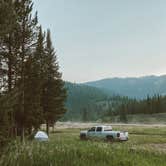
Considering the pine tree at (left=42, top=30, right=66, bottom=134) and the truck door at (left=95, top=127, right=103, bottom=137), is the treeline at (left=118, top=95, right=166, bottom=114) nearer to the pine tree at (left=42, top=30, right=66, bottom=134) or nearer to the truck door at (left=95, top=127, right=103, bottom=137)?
the pine tree at (left=42, top=30, right=66, bottom=134)

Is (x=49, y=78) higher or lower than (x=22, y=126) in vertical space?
higher

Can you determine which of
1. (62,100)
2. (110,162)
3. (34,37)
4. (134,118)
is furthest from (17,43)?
(134,118)

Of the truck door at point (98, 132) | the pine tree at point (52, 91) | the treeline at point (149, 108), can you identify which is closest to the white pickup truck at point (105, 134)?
the truck door at point (98, 132)

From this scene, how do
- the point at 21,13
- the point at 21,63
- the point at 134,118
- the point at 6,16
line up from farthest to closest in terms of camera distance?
the point at 134,118 → the point at 21,63 → the point at 21,13 → the point at 6,16

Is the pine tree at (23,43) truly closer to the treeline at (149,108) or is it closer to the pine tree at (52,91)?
the pine tree at (52,91)

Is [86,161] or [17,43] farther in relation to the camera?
[17,43]

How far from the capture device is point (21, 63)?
30109 mm

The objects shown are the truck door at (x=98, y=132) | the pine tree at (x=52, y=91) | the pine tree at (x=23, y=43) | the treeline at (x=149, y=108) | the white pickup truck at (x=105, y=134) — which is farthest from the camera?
the treeline at (x=149, y=108)

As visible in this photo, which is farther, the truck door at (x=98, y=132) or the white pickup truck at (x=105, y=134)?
the truck door at (x=98, y=132)

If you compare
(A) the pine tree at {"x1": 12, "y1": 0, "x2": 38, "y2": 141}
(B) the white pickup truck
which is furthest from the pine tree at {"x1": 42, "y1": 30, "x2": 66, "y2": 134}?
(A) the pine tree at {"x1": 12, "y1": 0, "x2": 38, "y2": 141}

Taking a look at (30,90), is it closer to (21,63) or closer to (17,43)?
(21,63)

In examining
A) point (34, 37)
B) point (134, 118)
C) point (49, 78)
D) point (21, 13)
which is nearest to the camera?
point (21, 13)

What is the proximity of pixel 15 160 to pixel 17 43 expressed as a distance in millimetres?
18838

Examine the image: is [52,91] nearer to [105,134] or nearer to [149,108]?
[105,134]
